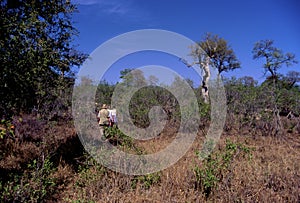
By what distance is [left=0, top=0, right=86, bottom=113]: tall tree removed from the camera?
11.2 ft

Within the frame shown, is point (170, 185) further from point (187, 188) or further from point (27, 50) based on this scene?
point (27, 50)

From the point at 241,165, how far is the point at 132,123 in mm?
5547

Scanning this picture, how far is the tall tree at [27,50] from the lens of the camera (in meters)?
3.43

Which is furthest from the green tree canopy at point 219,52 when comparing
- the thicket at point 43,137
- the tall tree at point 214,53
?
the thicket at point 43,137

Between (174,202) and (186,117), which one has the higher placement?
(186,117)

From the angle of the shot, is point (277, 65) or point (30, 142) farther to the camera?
point (277, 65)

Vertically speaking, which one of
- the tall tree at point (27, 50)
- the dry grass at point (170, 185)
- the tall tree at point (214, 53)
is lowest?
the dry grass at point (170, 185)

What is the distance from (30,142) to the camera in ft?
20.7

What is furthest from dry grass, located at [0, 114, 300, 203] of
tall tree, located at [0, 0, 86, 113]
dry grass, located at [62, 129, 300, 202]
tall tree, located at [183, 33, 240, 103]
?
tall tree, located at [183, 33, 240, 103]

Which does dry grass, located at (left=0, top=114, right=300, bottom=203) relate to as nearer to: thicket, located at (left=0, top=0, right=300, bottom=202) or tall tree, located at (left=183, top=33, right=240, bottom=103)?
thicket, located at (left=0, top=0, right=300, bottom=202)

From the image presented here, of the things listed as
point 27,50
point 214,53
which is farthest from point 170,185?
point 214,53

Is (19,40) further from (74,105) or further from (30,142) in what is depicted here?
(74,105)

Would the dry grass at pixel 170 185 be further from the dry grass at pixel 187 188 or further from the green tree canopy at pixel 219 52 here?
the green tree canopy at pixel 219 52

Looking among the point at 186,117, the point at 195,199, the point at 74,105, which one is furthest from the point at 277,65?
the point at 195,199
